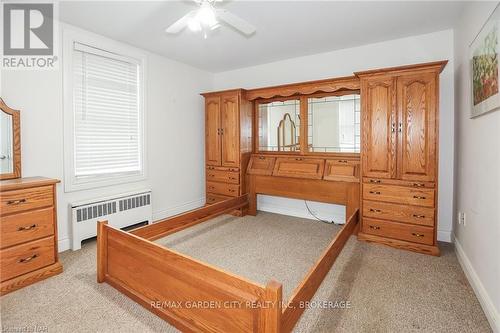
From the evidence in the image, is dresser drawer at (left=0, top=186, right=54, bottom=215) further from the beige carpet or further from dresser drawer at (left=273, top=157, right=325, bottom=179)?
dresser drawer at (left=273, top=157, right=325, bottom=179)

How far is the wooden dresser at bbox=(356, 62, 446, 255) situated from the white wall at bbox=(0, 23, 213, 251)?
263 cm

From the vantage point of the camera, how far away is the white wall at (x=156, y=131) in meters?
2.65

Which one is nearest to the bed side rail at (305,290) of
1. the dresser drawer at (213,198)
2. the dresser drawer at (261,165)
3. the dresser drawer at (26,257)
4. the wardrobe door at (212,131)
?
the dresser drawer at (261,165)

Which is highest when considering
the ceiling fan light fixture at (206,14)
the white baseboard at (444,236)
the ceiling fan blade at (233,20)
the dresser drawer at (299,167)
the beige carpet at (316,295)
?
the ceiling fan blade at (233,20)

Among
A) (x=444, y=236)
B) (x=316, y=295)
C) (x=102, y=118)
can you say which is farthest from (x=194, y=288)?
(x=444, y=236)

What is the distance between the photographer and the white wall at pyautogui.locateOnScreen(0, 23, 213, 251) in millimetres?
2646

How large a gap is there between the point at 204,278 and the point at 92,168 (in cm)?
243

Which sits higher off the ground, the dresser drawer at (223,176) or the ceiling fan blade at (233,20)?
the ceiling fan blade at (233,20)

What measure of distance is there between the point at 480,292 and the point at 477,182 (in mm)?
820

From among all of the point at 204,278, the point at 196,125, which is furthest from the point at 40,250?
the point at 196,125

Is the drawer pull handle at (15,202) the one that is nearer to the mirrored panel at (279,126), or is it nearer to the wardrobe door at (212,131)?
the wardrobe door at (212,131)

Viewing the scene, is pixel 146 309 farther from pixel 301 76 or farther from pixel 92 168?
pixel 301 76

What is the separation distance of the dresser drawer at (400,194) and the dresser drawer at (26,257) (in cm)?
319

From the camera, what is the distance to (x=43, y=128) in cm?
275
